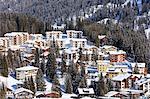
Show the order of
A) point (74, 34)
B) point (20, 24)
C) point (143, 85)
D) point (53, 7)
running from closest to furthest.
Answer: point (143, 85), point (74, 34), point (20, 24), point (53, 7)

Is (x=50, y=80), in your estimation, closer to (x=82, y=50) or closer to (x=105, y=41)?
(x=82, y=50)

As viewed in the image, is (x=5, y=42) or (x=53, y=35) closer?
(x=5, y=42)

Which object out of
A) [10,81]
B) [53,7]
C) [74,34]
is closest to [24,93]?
[10,81]

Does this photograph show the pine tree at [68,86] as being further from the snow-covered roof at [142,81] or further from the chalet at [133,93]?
the snow-covered roof at [142,81]

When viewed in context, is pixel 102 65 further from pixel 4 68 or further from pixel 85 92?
pixel 4 68

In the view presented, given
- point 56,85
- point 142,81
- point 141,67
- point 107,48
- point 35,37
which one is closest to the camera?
point 56,85

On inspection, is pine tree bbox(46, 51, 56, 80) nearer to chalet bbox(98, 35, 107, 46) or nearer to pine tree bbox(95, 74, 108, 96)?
pine tree bbox(95, 74, 108, 96)

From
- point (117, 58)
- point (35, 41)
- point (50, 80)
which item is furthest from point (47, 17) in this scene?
point (50, 80)

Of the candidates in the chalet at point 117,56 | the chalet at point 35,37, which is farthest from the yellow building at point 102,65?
the chalet at point 35,37

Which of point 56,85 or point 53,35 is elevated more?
point 53,35

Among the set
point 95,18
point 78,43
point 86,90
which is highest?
point 95,18

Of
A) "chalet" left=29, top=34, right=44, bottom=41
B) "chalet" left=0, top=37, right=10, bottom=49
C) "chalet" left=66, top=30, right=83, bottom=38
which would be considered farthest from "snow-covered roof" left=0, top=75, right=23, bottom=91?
"chalet" left=66, top=30, right=83, bottom=38
